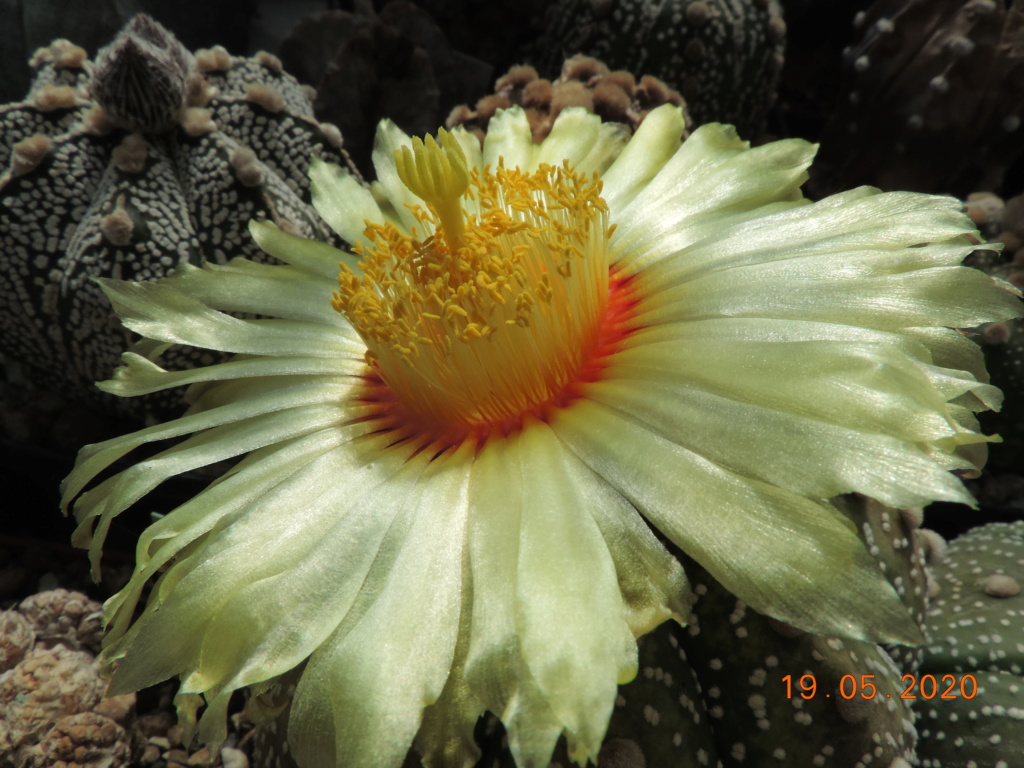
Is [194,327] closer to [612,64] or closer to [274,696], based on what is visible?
[274,696]

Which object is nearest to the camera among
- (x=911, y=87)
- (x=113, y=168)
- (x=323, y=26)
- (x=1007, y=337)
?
(x=113, y=168)

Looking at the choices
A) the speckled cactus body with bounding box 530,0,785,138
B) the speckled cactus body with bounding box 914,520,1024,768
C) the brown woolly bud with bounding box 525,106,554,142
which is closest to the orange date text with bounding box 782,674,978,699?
the speckled cactus body with bounding box 914,520,1024,768

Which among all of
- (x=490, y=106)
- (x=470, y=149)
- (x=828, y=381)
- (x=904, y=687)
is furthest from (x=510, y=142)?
(x=904, y=687)

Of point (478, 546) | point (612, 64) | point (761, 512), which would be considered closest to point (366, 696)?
point (478, 546)

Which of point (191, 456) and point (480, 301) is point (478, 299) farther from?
point (191, 456)

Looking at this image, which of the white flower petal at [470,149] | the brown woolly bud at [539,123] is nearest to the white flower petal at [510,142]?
the white flower petal at [470,149]
